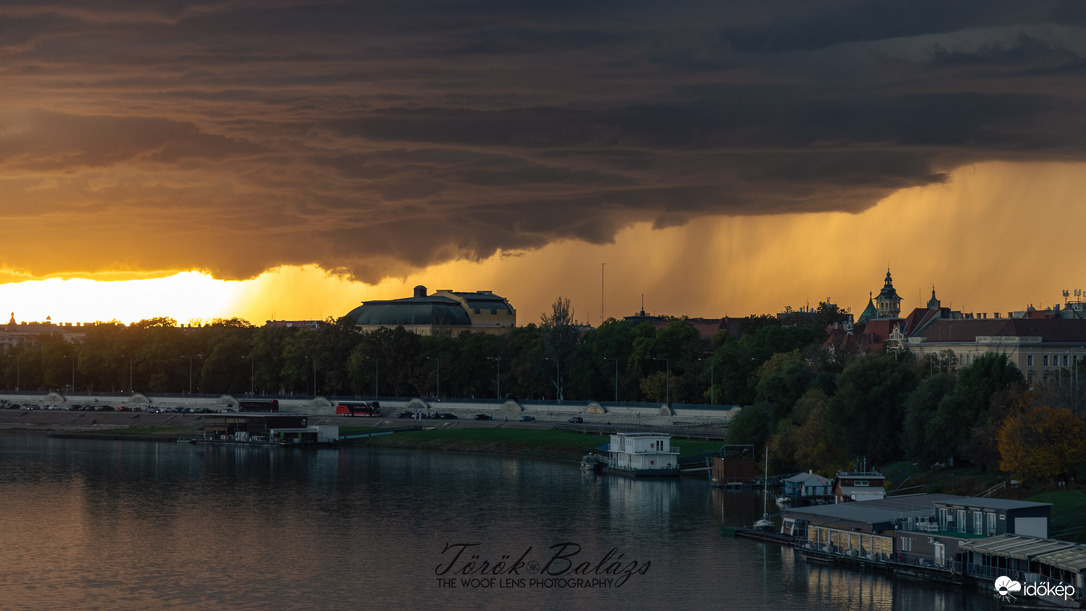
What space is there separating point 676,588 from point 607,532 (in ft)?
70.4

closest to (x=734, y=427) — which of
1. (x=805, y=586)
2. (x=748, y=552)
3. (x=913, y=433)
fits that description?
(x=913, y=433)

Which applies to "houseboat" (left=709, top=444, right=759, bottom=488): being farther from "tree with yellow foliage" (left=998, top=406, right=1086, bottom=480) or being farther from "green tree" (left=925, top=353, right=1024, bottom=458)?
"tree with yellow foliage" (left=998, top=406, right=1086, bottom=480)

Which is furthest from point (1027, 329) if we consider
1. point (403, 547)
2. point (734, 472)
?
point (403, 547)

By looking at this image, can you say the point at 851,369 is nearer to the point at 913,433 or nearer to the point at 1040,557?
the point at 913,433

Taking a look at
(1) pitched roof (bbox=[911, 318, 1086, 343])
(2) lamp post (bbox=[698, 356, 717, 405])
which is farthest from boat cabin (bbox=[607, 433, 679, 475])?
(1) pitched roof (bbox=[911, 318, 1086, 343])

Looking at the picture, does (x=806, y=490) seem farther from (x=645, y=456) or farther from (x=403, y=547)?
(x=403, y=547)

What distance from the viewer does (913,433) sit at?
386 feet

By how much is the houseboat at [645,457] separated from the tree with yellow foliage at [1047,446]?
48034 mm

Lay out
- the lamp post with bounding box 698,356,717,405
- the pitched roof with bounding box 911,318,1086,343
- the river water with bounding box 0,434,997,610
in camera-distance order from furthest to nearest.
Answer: the lamp post with bounding box 698,356,717,405 < the pitched roof with bounding box 911,318,1086,343 < the river water with bounding box 0,434,997,610

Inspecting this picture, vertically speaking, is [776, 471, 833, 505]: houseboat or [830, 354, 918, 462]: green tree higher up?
[830, 354, 918, 462]: green tree

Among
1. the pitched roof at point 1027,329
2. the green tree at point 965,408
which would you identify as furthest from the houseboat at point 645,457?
the pitched roof at point 1027,329

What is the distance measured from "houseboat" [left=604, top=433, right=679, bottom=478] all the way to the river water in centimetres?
314

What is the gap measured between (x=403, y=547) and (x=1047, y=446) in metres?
48.1

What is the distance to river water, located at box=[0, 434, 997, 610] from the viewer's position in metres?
75.1
